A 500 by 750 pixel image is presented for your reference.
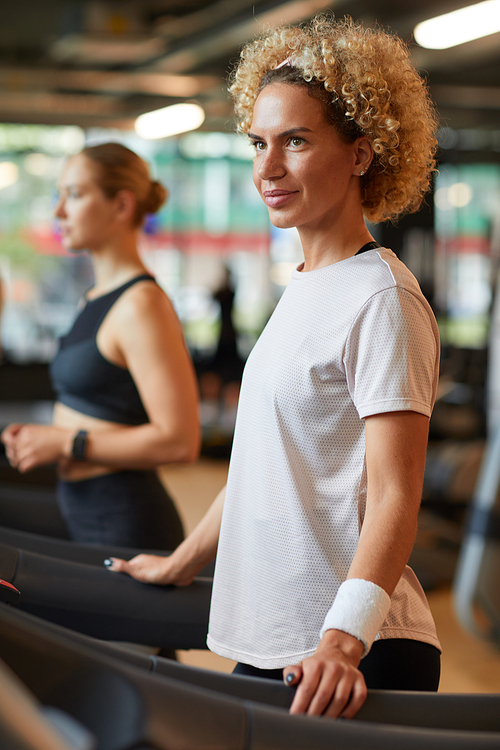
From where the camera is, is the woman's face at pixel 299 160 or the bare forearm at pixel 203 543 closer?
the woman's face at pixel 299 160

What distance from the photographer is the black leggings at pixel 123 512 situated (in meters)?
1.78

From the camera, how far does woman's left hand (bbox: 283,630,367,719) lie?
819 millimetres

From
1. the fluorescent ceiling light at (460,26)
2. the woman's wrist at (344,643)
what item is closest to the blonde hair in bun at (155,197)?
the woman's wrist at (344,643)

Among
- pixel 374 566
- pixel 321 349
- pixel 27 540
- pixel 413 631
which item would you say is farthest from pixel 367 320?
pixel 27 540

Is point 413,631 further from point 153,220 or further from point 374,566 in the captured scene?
point 153,220

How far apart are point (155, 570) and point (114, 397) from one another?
53cm

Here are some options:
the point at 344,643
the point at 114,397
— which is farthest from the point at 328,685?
the point at 114,397

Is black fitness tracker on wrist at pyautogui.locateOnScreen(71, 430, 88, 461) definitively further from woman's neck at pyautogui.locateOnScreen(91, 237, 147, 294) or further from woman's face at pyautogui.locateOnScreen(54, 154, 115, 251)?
woman's face at pyautogui.locateOnScreen(54, 154, 115, 251)

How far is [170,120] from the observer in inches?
311

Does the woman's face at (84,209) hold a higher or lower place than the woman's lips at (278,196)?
higher

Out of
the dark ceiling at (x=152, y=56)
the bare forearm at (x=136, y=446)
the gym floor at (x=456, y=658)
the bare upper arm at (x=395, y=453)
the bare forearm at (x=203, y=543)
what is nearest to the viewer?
the bare upper arm at (x=395, y=453)

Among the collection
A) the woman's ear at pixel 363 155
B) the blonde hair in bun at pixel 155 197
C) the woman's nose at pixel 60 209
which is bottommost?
the woman's ear at pixel 363 155

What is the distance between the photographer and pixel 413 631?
1.05 meters

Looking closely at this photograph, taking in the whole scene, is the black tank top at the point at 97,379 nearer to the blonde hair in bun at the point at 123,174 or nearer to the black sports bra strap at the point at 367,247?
the blonde hair in bun at the point at 123,174
